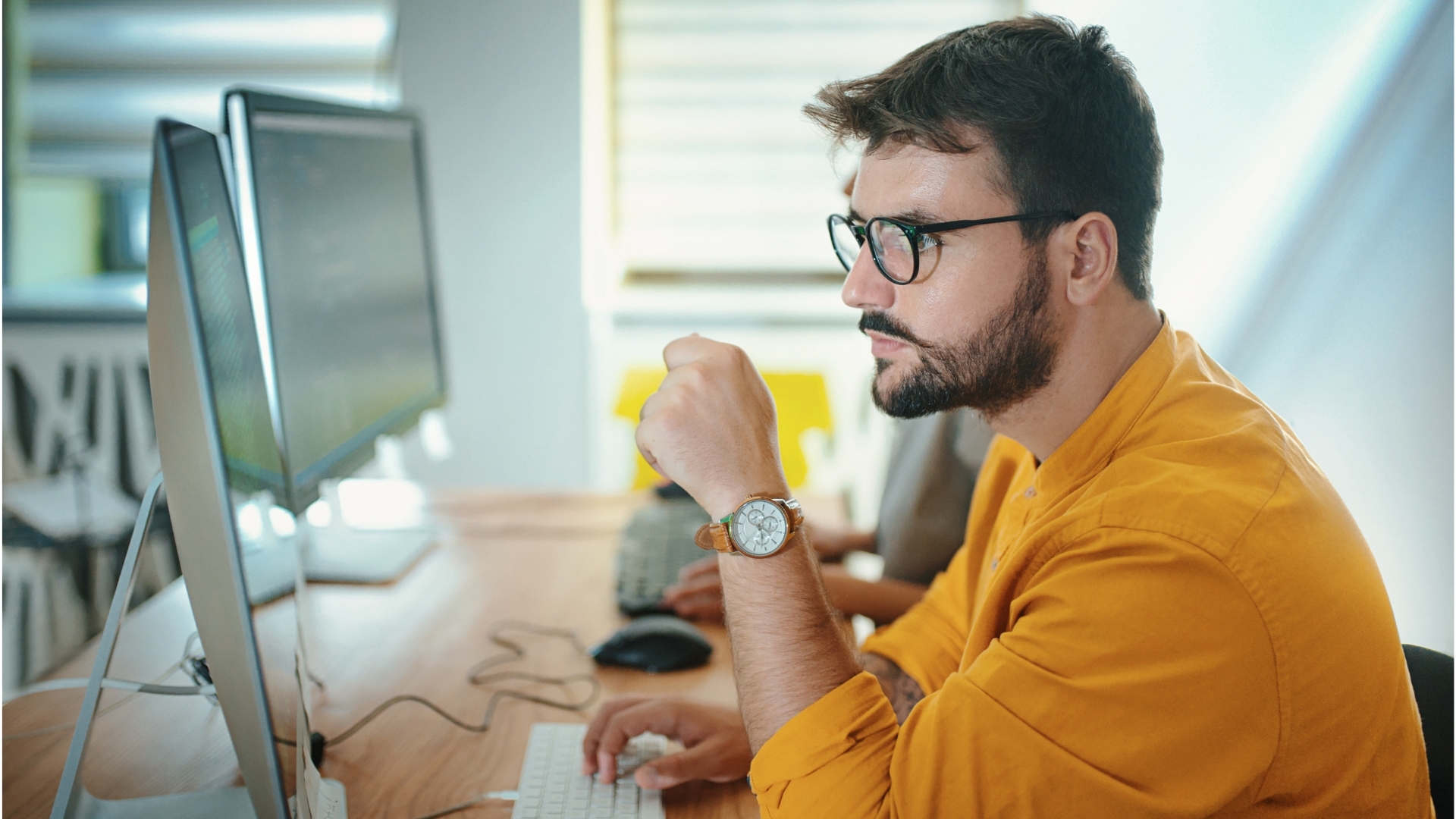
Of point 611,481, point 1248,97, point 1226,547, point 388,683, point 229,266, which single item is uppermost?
point 1248,97

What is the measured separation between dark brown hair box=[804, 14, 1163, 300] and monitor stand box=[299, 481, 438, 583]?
91 centimetres

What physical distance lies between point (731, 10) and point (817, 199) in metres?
0.65

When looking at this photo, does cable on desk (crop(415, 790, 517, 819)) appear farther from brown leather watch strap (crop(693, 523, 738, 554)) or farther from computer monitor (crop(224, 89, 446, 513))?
computer monitor (crop(224, 89, 446, 513))

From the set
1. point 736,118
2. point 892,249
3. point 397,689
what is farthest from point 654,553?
point 736,118

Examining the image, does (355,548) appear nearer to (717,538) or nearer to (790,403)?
(717,538)

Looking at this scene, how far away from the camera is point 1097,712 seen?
63 centimetres

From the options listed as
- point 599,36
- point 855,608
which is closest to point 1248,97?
point 855,608

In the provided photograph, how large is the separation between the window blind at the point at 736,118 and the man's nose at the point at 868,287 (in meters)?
2.11

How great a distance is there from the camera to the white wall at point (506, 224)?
2809 mm

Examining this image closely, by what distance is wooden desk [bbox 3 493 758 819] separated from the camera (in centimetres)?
81

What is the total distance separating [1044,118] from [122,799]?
37.5 inches

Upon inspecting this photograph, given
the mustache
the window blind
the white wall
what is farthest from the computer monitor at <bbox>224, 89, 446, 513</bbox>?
the window blind

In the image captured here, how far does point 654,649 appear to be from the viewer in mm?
1070

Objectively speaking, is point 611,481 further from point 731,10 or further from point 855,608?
point 855,608
